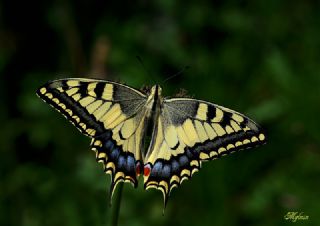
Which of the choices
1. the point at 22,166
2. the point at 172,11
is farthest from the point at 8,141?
the point at 172,11

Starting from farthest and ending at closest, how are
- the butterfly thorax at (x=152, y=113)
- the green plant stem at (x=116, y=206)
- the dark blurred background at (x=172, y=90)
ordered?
the dark blurred background at (x=172, y=90) → the butterfly thorax at (x=152, y=113) → the green plant stem at (x=116, y=206)

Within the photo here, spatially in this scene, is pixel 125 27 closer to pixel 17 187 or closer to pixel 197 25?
pixel 197 25

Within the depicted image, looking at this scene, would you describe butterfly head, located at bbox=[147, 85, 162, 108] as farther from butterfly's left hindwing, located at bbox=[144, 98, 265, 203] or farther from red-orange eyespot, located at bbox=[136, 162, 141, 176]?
red-orange eyespot, located at bbox=[136, 162, 141, 176]

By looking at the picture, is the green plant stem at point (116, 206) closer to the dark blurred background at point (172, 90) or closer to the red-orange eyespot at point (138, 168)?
the red-orange eyespot at point (138, 168)

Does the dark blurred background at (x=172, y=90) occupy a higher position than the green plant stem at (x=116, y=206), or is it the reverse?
the dark blurred background at (x=172, y=90)

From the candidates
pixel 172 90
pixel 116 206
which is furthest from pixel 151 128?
pixel 172 90

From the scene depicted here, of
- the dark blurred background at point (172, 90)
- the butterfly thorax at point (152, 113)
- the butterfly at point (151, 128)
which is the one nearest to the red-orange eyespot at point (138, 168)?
the butterfly at point (151, 128)

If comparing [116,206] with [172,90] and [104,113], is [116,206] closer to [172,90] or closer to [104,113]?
[104,113]
